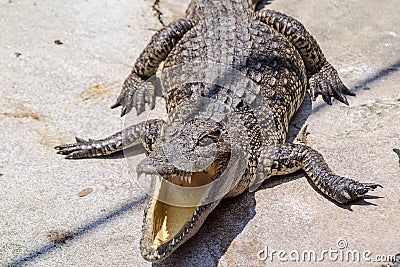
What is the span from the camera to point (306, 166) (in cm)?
405

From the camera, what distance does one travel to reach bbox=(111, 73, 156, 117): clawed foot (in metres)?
5.09

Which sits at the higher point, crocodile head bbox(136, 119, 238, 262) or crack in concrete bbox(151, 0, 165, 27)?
crocodile head bbox(136, 119, 238, 262)

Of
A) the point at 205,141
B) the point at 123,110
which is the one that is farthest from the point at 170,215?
the point at 123,110

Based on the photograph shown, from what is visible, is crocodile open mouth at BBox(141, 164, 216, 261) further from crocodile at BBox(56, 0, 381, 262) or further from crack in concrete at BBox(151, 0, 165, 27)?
crack in concrete at BBox(151, 0, 165, 27)

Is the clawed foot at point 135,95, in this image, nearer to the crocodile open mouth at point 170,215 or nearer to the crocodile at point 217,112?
the crocodile at point 217,112

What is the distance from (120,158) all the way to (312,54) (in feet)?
6.50

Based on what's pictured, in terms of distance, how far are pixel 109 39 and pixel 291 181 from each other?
2.72m

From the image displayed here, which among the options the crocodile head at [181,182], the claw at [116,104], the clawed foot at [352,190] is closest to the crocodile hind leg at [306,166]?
the clawed foot at [352,190]

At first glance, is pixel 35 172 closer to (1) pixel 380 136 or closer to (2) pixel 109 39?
(2) pixel 109 39

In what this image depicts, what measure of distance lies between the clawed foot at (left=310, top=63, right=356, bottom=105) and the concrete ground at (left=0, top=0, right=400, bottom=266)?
0.33 feet

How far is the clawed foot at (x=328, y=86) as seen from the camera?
4941 mm

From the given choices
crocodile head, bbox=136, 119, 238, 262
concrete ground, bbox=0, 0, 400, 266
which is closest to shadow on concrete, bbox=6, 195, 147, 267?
concrete ground, bbox=0, 0, 400, 266

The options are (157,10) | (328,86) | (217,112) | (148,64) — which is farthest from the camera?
(157,10)

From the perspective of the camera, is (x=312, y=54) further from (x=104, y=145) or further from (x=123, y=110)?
(x=104, y=145)
